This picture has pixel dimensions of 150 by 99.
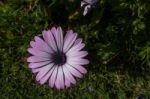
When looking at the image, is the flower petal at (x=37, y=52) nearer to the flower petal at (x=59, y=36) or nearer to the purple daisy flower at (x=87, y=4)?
the flower petal at (x=59, y=36)

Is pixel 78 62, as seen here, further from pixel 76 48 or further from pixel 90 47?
pixel 90 47

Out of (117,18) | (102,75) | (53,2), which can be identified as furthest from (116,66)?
(53,2)

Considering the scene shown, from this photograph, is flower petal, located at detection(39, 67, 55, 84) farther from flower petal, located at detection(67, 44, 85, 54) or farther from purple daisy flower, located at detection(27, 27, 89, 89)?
flower petal, located at detection(67, 44, 85, 54)

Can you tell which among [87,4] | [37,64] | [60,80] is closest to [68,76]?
[60,80]

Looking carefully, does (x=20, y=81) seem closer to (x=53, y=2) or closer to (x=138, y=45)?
(x=53, y=2)

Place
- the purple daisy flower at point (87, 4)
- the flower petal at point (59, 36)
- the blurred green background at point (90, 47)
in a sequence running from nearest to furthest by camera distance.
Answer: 1. the flower petal at point (59, 36)
2. the purple daisy flower at point (87, 4)
3. the blurred green background at point (90, 47)

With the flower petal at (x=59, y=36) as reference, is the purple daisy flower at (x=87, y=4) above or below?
above

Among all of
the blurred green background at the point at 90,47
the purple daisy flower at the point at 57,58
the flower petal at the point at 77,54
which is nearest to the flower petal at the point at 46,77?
the purple daisy flower at the point at 57,58
